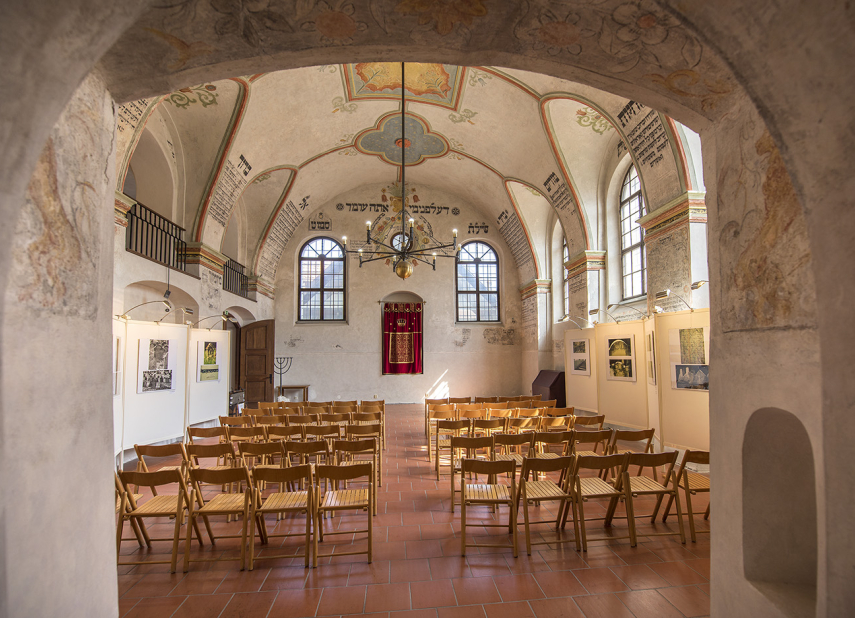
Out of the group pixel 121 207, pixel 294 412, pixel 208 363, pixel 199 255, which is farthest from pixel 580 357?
pixel 121 207

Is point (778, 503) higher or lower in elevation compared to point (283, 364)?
lower

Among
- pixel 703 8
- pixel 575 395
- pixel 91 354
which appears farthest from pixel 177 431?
pixel 703 8

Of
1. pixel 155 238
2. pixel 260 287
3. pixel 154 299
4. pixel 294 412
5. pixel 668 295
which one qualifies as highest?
pixel 155 238

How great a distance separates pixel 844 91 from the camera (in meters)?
1.80

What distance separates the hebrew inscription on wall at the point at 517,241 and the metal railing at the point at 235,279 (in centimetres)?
819

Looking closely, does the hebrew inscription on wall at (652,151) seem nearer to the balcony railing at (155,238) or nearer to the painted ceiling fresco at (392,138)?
the painted ceiling fresco at (392,138)

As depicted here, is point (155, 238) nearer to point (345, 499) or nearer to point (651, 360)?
point (345, 499)

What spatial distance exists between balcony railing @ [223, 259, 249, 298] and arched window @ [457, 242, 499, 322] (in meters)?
6.98

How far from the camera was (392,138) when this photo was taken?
546 inches

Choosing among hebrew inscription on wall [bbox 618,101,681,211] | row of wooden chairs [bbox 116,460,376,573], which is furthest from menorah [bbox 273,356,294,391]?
row of wooden chairs [bbox 116,460,376,573]

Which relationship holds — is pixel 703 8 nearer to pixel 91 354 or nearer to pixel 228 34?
pixel 228 34

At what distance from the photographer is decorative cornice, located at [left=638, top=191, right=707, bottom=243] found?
7207mm

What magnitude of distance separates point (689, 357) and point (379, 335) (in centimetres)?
1118

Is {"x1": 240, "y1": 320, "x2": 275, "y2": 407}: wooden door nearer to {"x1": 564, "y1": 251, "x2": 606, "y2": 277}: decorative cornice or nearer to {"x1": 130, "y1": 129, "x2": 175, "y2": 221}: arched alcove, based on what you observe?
{"x1": 130, "y1": 129, "x2": 175, "y2": 221}: arched alcove
